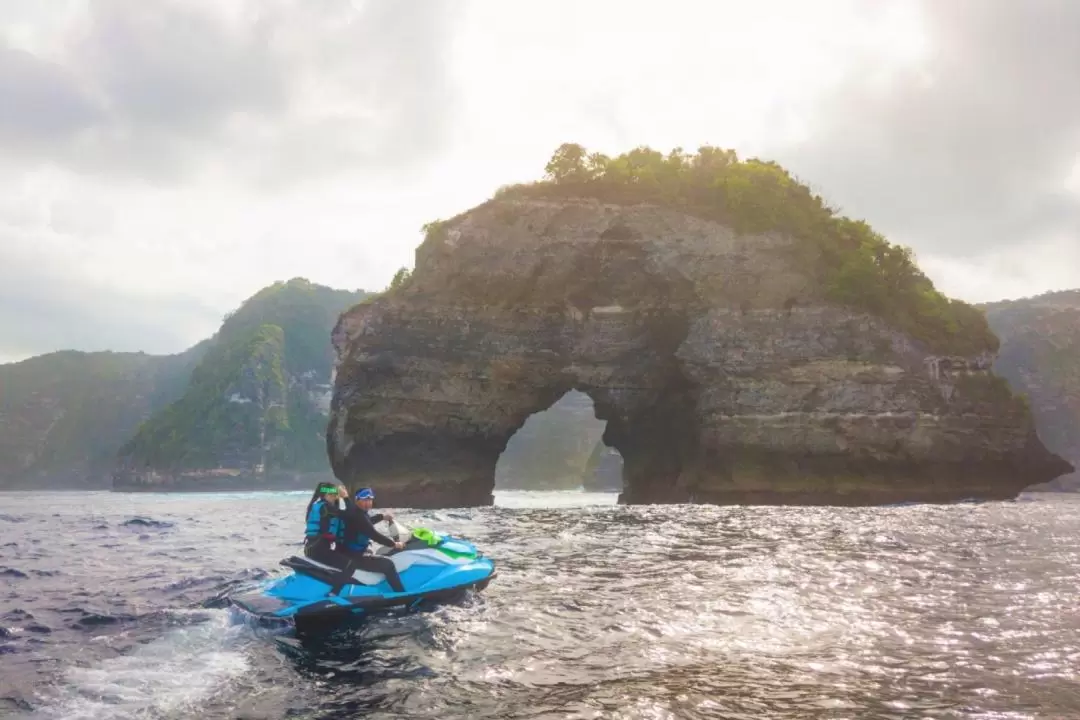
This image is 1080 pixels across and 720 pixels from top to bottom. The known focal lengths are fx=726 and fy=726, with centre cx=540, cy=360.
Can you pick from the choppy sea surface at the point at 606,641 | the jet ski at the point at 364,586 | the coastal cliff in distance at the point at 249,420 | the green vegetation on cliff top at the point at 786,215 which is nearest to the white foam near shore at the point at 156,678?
the choppy sea surface at the point at 606,641

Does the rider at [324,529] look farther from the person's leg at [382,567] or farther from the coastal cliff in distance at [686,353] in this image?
the coastal cliff in distance at [686,353]

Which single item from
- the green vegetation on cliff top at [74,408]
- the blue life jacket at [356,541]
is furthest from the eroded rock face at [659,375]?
the green vegetation on cliff top at [74,408]

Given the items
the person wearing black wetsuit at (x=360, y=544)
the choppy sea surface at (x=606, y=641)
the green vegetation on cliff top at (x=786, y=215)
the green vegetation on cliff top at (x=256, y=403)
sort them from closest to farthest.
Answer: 1. the choppy sea surface at (x=606, y=641)
2. the person wearing black wetsuit at (x=360, y=544)
3. the green vegetation on cliff top at (x=786, y=215)
4. the green vegetation on cliff top at (x=256, y=403)

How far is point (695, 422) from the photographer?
145ft

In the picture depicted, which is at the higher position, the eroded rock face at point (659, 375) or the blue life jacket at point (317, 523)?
the eroded rock face at point (659, 375)

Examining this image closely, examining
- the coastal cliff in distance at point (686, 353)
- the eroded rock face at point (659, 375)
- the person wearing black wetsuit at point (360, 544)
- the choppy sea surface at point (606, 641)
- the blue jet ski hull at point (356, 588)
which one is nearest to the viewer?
the choppy sea surface at point (606, 641)

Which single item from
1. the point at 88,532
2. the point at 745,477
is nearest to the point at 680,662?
the point at 88,532

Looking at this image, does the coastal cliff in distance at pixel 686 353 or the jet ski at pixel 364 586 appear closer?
the jet ski at pixel 364 586

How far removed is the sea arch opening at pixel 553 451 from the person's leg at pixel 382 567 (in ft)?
396

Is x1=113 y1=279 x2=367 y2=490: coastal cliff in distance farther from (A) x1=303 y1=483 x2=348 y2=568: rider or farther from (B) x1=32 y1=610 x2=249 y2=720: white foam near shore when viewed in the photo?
(B) x1=32 y1=610 x2=249 y2=720: white foam near shore

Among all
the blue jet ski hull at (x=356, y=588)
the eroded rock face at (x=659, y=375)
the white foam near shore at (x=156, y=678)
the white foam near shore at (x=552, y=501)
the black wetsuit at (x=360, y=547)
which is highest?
the eroded rock face at (x=659, y=375)

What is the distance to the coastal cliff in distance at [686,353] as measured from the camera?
4028 centimetres

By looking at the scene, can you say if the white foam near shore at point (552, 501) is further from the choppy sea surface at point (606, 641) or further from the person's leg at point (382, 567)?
the person's leg at point (382, 567)

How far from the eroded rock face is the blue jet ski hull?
30051mm
